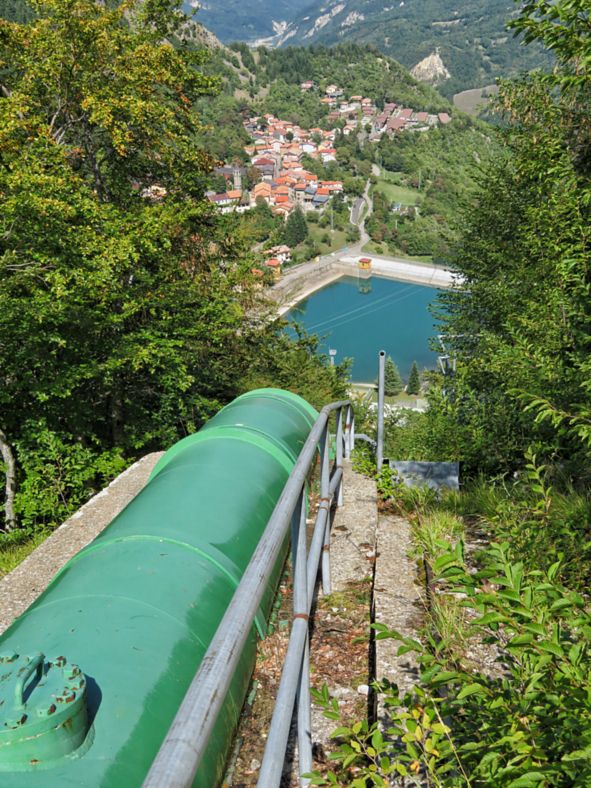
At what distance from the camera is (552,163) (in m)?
5.22

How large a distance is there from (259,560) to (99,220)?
31.5ft

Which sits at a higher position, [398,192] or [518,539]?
[398,192]

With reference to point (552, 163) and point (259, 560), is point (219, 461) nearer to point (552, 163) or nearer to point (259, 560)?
point (259, 560)

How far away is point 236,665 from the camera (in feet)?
3.44

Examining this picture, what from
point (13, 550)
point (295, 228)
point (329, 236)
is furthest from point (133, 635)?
point (329, 236)

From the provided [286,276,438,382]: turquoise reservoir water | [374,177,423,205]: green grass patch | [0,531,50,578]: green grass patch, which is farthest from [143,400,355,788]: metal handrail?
[374,177,423,205]: green grass patch

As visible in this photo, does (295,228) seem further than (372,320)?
Yes

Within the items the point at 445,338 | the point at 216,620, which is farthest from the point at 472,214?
the point at 216,620

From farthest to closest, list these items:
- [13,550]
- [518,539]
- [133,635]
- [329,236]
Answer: [329,236]
[13,550]
[518,539]
[133,635]

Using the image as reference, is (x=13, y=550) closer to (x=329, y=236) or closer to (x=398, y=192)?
(x=329, y=236)

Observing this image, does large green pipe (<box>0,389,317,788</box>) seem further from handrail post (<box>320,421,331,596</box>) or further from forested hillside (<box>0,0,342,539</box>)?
forested hillside (<box>0,0,342,539</box>)

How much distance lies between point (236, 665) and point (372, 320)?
8682 cm

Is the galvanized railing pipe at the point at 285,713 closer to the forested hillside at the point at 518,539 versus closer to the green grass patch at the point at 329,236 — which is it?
the forested hillside at the point at 518,539

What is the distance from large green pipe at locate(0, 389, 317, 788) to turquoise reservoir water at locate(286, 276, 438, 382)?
65.9m
